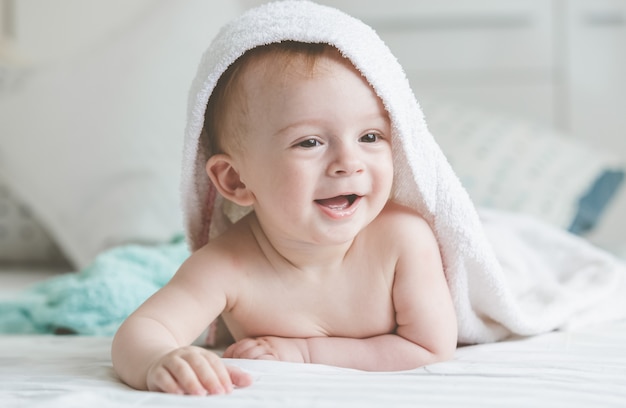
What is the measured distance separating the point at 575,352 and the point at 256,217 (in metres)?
0.41

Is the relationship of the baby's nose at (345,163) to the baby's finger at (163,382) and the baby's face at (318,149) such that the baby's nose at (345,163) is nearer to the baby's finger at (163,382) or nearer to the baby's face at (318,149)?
the baby's face at (318,149)

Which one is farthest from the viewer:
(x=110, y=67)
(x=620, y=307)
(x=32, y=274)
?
(x=110, y=67)

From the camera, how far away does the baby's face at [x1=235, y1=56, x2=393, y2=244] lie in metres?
0.96

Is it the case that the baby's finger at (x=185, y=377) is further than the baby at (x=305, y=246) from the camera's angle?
No

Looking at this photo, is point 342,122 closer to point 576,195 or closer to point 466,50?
point 576,195

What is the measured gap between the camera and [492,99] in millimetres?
2736

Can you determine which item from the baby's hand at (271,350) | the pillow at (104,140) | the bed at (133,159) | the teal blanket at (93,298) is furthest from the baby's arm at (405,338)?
the pillow at (104,140)

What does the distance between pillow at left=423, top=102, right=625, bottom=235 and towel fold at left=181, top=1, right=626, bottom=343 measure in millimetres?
680

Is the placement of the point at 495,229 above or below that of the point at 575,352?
above

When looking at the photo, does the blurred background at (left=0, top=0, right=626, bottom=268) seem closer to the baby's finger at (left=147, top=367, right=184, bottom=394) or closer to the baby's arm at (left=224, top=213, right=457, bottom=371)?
the baby's arm at (left=224, top=213, right=457, bottom=371)

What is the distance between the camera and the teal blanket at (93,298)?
131cm

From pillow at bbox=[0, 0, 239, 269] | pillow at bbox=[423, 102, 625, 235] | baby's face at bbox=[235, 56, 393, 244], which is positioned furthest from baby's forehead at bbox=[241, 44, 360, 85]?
pillow at bbox=[423, 102, 625, 235]

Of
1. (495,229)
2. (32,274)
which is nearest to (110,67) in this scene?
(32,274)

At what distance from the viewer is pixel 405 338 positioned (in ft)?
3.41
